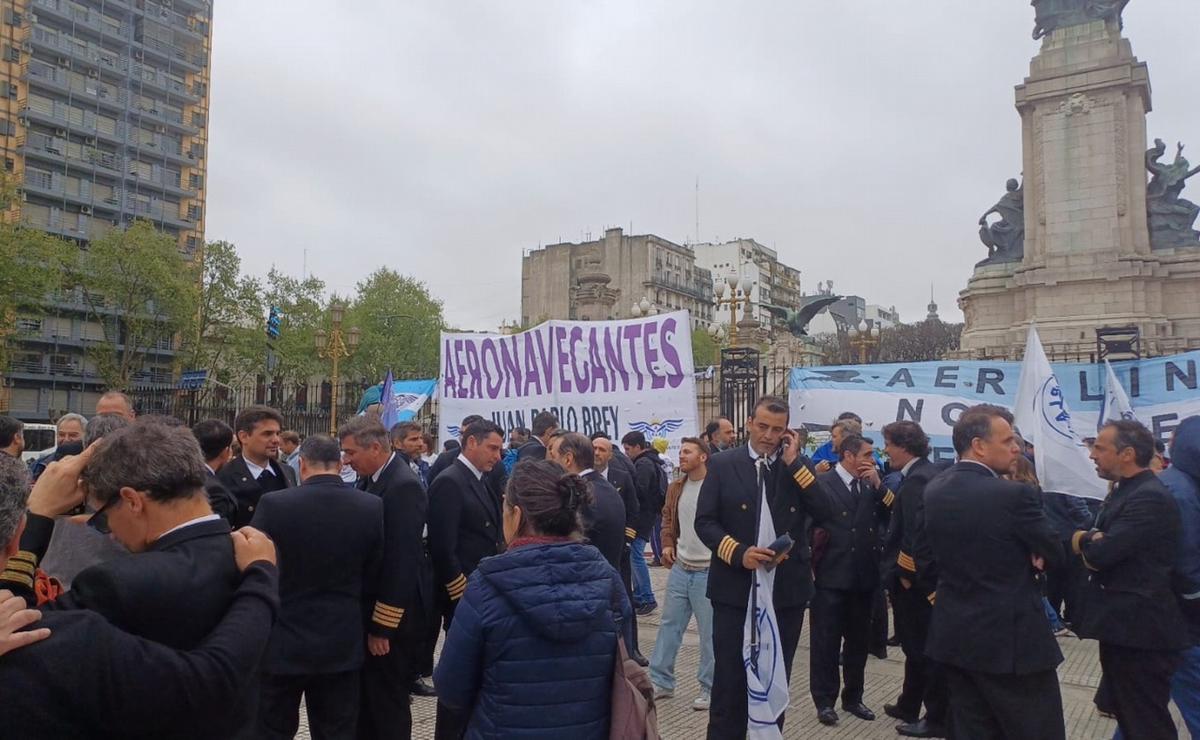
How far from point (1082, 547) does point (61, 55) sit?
2533 inches

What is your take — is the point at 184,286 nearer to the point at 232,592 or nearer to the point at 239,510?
the point at 239,510

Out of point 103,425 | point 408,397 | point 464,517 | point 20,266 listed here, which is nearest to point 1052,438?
point 464,517

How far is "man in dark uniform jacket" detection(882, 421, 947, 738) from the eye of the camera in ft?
19.2

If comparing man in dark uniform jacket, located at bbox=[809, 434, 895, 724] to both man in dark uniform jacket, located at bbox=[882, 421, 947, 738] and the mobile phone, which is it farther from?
the mobile phone

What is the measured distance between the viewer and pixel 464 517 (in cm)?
561

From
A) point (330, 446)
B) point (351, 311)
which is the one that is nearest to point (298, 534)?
point (330, 446)

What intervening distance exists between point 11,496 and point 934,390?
9587mm

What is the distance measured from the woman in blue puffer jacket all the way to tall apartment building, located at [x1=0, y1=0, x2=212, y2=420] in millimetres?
51909

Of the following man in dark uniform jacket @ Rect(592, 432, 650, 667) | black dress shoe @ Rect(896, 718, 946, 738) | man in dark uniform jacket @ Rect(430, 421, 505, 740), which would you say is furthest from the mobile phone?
man in dark uniform jacket @ Rect(592, 432, 650, 667)

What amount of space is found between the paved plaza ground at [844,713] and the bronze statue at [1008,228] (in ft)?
63.5

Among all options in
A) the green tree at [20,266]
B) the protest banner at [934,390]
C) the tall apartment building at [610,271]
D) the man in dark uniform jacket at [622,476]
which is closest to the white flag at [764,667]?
the man in dark uniform jacket at [622,476]

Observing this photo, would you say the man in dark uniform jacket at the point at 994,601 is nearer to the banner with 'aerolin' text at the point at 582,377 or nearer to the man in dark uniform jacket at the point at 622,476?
the man in dark uniform jacket at the point at 622,476

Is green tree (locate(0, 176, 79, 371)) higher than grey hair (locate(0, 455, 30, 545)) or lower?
higher

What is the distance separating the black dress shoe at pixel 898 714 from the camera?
6.35m
